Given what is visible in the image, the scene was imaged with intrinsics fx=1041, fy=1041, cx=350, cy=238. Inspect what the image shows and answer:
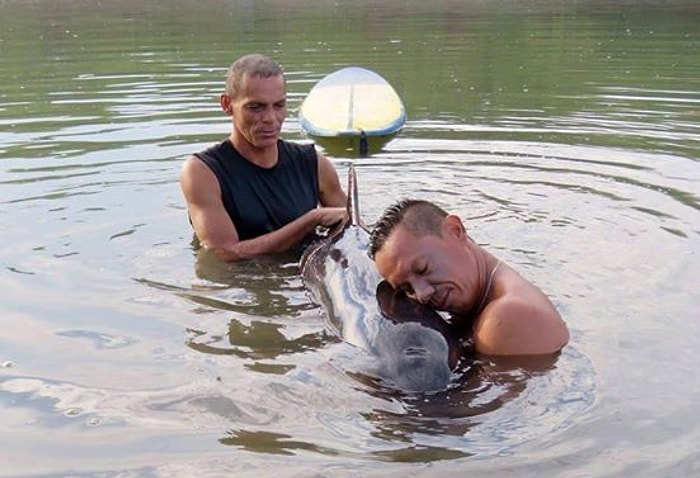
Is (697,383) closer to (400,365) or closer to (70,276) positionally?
(400,365)

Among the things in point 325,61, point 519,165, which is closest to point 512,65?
point 325,61

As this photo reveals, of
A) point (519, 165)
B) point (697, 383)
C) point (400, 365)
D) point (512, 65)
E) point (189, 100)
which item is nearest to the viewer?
point (400, 365)

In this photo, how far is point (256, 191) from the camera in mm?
6570

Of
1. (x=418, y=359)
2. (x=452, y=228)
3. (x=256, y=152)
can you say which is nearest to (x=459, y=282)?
(x=452, y=228)

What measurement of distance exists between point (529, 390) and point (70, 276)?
3.03m

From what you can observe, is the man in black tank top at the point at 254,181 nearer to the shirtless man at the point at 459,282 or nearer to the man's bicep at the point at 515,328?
the shirtless man at the point at 459,282

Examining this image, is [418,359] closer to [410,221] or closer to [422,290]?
[422,290]

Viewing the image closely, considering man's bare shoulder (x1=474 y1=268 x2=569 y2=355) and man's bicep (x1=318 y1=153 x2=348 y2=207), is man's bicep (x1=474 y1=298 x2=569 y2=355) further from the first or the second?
man's bicep (x1=318 y1=153 x2=348 y2=207)

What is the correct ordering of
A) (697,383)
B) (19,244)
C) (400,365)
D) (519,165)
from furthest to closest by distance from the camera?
(519,165)
(19,244)
(697,383)
(400,365)

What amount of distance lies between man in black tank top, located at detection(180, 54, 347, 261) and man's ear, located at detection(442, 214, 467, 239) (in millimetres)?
1551

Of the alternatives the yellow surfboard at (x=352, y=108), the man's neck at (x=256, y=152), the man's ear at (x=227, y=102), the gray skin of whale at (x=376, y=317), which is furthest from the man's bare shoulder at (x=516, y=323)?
the yellow surfboard at (x=352, y=108)

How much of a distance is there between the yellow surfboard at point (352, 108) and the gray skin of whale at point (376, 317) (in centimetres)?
385

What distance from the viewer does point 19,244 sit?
22.0 ft

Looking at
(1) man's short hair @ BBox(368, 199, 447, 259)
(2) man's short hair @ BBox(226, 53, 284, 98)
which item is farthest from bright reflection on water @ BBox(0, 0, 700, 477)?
(2) man's short hair @ BBox(226, 53, 284, 98)
